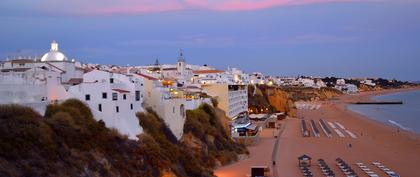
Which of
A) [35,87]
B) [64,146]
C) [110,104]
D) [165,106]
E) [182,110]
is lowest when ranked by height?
[64,146]

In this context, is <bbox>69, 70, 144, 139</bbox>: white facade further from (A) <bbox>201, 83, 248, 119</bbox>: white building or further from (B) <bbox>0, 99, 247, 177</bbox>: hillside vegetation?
(A) <bbox>201, 83, 248, 119</bbox>: white building

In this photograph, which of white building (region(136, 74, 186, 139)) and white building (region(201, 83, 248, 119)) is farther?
white building (region(201, 83, 248, 119))

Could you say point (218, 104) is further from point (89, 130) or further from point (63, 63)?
point (89, 130)

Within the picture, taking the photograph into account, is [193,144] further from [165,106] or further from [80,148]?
[80,148]

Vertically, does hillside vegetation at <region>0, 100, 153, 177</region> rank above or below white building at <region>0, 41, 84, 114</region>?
below

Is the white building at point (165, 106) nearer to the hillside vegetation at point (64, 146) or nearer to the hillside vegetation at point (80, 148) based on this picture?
the hillside vegetation at point (80, 148)

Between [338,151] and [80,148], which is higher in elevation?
[80,148]

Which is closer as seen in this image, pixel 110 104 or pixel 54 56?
pixel 110 104

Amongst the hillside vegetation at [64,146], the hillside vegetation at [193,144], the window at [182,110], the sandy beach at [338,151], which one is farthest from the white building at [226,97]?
the hillside vegetation at [64,146]

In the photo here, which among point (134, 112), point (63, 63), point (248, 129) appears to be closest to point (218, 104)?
point (248, 129)

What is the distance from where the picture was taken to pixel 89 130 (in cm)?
2250

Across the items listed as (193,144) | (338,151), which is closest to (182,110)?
(193,144)

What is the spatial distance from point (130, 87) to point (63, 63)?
21.8 ft

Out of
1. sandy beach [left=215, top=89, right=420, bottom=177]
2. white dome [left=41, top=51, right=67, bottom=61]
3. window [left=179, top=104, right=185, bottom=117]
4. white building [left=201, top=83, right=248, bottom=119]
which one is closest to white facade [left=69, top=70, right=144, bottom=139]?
window [left=179, top=104, right=185, bottom=117]
